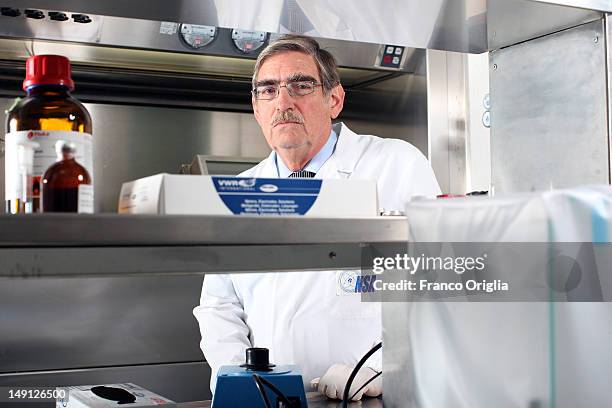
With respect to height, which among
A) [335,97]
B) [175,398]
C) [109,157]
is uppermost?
[335,97]

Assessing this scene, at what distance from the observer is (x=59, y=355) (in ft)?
7.43

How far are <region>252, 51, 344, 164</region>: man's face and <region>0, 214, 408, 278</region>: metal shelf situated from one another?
1238 mm

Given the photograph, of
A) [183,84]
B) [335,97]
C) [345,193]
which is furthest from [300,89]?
[345,193]

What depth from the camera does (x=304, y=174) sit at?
6.86 ft

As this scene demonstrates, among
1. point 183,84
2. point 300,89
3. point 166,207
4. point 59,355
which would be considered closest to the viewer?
point 166,207

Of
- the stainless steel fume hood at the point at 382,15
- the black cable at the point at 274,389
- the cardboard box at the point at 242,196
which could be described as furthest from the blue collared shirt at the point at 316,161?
the cardboard box at the point at 242,196

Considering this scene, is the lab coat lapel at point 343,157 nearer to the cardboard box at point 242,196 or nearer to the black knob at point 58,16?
the black knob at point 58,16

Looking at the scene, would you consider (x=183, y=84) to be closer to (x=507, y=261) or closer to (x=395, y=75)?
(x=395, y=75)

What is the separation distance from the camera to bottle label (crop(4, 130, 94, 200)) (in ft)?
2.42

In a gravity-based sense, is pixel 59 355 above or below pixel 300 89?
below

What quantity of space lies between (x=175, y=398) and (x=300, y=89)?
3.50 feet

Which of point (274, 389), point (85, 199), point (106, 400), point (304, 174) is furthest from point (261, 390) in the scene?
point (304, 174)

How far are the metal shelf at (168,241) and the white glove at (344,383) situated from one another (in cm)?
37

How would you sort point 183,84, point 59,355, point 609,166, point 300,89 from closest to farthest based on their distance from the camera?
point 609,166 → point 300,89 → point 59,355 → point 183,84
